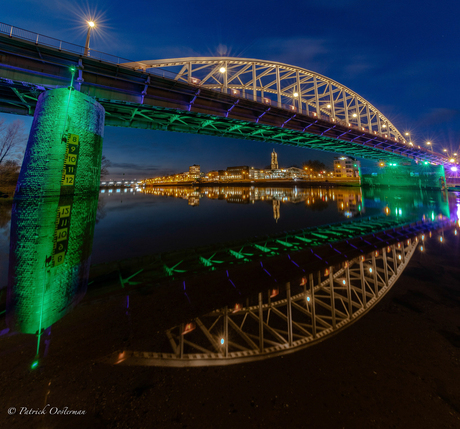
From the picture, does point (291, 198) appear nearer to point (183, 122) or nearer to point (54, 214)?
point (183, 122)

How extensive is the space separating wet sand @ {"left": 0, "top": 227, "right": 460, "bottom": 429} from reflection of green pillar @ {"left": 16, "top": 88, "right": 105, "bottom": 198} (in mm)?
13501

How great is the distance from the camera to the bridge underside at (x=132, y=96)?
13883 millimetres

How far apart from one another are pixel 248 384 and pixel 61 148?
1672 cm

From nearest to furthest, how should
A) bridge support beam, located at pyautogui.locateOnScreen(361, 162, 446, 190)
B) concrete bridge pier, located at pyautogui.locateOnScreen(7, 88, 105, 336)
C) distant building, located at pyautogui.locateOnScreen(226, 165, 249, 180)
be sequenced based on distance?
1. concrete bridge pier, located at pyautogui.locateOnScreen(7, 88, 105, 336)
2. bridge support beam, located at pyautogui.locateOnScreen(361, 162, 446, 190)
3. distant building, located at pyautogui.locateOnScreen(226, 165, 249, 180)

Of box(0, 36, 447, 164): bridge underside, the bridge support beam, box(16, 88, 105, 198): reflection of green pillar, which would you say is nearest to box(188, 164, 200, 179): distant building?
the bridge support beam

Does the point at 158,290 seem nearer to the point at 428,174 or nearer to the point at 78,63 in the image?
the point at 78,63

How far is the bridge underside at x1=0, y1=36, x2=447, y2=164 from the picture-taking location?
13.9 meters

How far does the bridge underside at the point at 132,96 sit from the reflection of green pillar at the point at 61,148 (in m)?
2.95

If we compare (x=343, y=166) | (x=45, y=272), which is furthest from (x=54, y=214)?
(x=343, y=166)

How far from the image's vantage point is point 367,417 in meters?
1.62

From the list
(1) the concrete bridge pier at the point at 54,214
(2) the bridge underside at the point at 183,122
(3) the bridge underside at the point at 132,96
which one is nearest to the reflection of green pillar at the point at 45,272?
(1) the concrete bridge pier at the point at 54,214

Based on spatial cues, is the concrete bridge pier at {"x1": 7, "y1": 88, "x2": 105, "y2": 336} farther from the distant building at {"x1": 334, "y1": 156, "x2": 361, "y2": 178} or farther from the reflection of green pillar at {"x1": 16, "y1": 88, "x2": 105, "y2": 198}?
the distant building at {"x1": 334, "y1": 156, "x2": 361, "y2": 178}

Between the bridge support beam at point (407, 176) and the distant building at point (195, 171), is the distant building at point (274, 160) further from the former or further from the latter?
the bridge support beam at point (407, 176)

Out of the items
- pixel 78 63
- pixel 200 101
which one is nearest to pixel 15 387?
pixel 78 63
